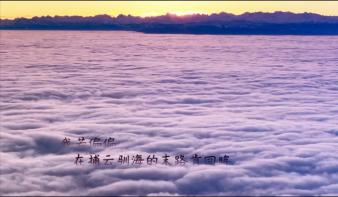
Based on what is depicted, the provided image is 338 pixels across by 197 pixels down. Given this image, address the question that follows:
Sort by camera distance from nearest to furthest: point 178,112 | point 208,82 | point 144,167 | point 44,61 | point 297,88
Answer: point 144,167, point 178,112, point 297,88, point 208,82, point 44,61

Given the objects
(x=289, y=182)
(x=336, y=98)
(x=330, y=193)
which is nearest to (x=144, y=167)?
(x=289, y=182)

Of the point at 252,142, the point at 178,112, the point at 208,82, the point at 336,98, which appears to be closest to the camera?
the point at 252,142

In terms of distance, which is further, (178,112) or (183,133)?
(178,112)

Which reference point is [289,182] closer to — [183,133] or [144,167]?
[144,167]

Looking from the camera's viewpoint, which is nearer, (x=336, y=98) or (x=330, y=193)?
(x=330, y=193)

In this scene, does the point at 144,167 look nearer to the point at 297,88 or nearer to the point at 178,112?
the point at 178,112

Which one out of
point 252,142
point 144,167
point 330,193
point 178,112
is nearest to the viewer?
point 330,193

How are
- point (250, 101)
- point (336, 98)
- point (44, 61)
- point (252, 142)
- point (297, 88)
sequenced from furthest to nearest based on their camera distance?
1. point (44, 61)
2. point (297, 88)
3. point (336, 98)
4. point (250, 101)
5. point (252, 142)

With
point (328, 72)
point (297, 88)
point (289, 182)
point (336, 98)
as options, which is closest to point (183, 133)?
point (289, 182)
